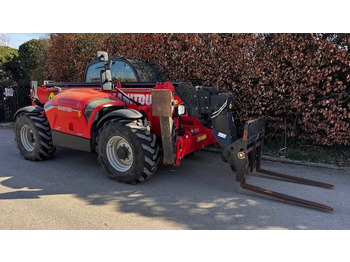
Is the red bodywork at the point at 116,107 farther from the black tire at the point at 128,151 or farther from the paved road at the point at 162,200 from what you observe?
the paved road at the point at 162,200

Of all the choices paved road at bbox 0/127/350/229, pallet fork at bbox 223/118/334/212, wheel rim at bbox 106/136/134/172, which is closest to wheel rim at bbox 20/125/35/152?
paved road at bbox 0/127/350/229

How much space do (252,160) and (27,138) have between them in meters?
4.79

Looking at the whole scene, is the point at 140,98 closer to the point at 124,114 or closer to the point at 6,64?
the point at 124,114

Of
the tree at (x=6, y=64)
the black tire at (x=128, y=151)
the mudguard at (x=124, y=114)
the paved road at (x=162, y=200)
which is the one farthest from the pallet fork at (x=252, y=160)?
the tree at (x=6, y=64)

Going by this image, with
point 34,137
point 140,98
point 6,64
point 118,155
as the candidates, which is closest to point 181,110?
point 140,98

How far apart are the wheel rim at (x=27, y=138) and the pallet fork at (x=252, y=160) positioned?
14.0 ft

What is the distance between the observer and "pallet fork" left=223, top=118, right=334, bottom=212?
3890mm

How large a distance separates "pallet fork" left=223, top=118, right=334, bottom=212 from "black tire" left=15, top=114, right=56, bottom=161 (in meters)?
3.71

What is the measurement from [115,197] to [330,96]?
453 centimetres

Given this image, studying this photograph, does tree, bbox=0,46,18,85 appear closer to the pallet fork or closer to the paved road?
the paved road

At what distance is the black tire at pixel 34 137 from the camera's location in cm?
574

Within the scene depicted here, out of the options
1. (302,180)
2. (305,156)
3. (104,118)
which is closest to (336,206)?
(302,180)

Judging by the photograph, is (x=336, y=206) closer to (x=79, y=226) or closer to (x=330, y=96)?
(x=330, y=96)

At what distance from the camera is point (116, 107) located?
5.02 m
